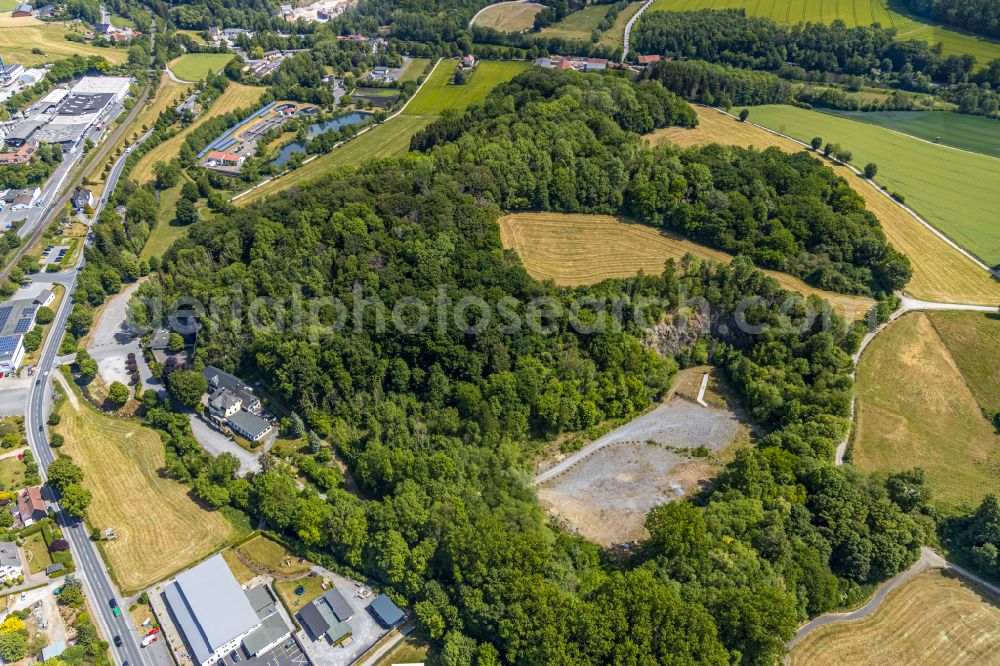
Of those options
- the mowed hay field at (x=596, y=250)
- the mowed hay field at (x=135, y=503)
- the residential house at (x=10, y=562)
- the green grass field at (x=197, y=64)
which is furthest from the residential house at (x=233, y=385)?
the green grass field at (x=197, y=64)

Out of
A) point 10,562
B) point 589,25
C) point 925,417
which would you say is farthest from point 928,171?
point 10,562

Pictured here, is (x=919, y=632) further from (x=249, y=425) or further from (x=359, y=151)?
(x=359, y=151)

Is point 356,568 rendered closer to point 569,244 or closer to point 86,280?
point 569,244

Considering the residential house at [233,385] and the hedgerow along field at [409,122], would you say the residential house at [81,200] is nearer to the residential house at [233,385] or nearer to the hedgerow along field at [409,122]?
the hedgerow along field at [409,122]

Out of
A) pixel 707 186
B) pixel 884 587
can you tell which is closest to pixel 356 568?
pixel 884 587

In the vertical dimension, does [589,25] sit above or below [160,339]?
above

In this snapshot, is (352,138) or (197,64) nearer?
(352,138)

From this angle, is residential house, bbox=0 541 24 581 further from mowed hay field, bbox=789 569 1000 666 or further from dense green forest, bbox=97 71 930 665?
mowed hay field, bbox=789 569 1000 666
